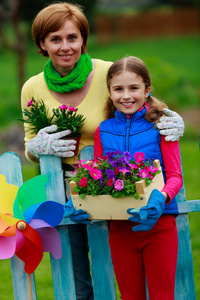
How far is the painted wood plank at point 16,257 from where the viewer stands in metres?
3.04

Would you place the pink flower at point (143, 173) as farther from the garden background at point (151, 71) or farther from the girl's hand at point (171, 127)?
the garden background at point (151, 71)

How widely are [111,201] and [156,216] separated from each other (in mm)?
240

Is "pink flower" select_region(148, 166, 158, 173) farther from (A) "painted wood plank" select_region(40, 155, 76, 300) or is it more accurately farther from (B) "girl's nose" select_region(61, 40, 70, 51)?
(B) "girl's nose" select_region(61, 40, 70, 51)

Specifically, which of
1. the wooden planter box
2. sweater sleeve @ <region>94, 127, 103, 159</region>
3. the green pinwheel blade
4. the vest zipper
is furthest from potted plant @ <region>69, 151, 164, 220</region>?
the green pinwheel blade

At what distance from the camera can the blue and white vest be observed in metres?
2.65

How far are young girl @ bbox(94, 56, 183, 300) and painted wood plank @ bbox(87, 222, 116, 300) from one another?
0.34 m

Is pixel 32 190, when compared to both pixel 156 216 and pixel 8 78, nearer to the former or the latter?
pixel 156 216

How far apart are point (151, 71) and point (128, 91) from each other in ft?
3.37

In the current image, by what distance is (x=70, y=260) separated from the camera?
3057 millimetres

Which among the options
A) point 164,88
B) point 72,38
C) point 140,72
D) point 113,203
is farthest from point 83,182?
point 164,88

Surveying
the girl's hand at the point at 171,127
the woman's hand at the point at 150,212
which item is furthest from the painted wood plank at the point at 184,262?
the woman's hand at the point at 150,212

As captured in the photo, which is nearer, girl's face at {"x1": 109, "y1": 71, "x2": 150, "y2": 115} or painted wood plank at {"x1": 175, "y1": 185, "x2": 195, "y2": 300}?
girl's face at {"x1": 109, "y1": 71, "x2": 150, "y2": 115}

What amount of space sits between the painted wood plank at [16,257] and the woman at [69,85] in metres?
0.12

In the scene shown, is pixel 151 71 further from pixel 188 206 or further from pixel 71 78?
pixel 188 206
